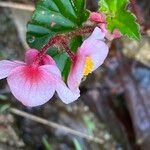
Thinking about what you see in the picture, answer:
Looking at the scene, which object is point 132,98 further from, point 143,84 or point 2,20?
point 2,20

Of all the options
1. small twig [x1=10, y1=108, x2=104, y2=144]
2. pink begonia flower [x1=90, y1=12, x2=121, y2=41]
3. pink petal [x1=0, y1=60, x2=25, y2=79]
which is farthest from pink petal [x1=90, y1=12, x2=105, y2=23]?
small twig [x1=10, y1=108, x2=104, y2=144]

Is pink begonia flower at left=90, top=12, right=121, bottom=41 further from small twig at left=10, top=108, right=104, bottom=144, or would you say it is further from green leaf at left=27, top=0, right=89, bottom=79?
small twig at left=10, top=108, right=104, bottom=144

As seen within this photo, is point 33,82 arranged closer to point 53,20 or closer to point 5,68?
point 5,68

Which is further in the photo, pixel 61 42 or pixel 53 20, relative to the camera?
pixel 53 20

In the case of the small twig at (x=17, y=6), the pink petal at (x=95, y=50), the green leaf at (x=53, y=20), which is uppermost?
the pink petal at (x=95, y=50)

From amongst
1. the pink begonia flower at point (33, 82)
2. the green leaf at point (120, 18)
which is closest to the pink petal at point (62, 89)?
the pink begonia flower at point (33, 82)

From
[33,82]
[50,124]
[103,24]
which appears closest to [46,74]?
[33,82]

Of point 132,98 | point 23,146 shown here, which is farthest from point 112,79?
point 23,146

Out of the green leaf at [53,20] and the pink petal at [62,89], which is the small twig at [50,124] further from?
the pink petal at [62,89]
